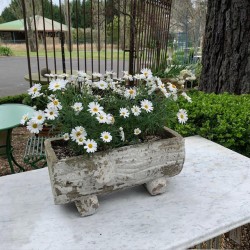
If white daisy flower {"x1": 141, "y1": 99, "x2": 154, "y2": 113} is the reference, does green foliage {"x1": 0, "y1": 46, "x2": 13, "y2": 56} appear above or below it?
below

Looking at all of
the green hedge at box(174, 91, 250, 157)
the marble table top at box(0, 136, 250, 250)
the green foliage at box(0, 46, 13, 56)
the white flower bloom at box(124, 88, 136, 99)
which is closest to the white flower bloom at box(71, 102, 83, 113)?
the white flower bloom at box(124, 88, 136, 99)

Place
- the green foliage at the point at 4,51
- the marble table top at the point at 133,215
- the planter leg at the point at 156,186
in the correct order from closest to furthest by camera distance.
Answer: the marble table top at the point at 133,215 < the planter leg at the point at 156,186 < the green foliage at the point at 4,51

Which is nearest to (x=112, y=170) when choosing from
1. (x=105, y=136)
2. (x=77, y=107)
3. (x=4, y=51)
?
(x=105, y=136)

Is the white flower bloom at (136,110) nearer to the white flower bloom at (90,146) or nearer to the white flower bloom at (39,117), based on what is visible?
the white flower bloom at (90,146)

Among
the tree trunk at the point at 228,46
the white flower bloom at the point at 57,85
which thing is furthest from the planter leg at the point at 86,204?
the tree trunk at the point at 228,46

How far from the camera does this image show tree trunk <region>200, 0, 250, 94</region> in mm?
3074

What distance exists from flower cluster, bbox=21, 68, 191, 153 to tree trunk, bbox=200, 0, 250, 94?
2198mm

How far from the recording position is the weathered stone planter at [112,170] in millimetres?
1032

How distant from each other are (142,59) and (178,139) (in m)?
3.51

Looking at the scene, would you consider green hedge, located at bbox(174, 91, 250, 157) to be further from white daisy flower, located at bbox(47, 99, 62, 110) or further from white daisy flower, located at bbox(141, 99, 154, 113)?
white daisy flower, located at bbox(47, 99, 62, 110)

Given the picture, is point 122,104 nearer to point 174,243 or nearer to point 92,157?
point 92,157

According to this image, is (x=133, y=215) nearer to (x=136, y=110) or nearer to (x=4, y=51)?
(x=136, y=110)

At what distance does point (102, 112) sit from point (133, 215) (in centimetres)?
41

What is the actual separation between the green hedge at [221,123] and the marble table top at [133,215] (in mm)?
478
